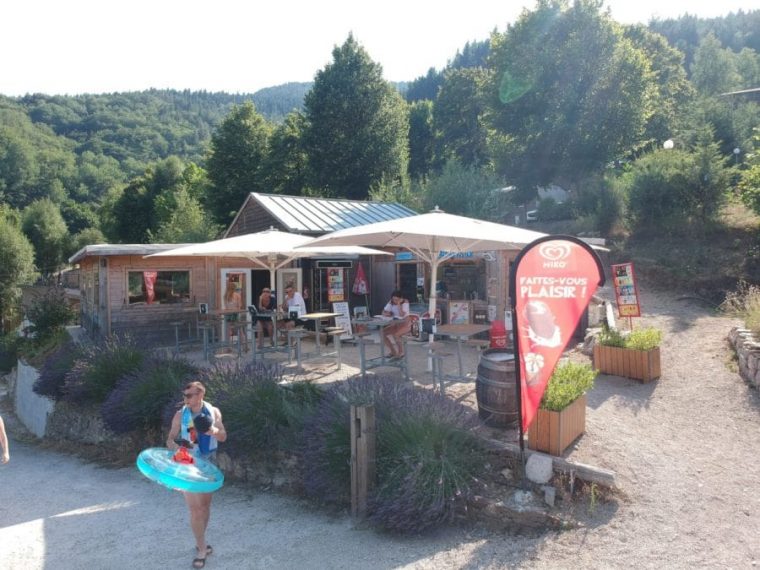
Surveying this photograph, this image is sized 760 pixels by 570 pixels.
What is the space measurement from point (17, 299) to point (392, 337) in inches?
1035

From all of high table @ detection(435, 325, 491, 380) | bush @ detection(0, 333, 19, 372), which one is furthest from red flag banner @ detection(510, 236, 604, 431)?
bush @ detection(0, 333, 19, 372)

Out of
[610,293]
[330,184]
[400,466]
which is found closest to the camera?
[400,466]

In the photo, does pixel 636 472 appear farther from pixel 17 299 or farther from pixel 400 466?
pixel 17 299

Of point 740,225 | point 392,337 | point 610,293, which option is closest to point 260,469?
point 392,337

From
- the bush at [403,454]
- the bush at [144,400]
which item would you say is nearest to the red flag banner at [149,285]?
the bush at [144,400]

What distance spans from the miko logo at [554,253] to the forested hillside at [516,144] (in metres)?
13.9

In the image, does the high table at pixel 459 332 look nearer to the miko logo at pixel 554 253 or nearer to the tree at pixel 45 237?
the miko logo at pixel 554 253

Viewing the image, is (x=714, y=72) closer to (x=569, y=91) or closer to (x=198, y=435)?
(x=569, y=91)

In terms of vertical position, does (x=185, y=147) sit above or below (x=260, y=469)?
above

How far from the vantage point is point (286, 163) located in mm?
31062

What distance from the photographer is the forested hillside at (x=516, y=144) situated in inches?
767

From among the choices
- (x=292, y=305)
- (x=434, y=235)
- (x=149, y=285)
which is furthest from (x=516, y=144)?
(x=434, y=235)

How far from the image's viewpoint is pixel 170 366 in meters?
8.49

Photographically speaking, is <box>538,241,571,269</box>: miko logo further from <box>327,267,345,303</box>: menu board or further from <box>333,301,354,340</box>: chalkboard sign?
<box>327,267,345,303</box>: menu board
